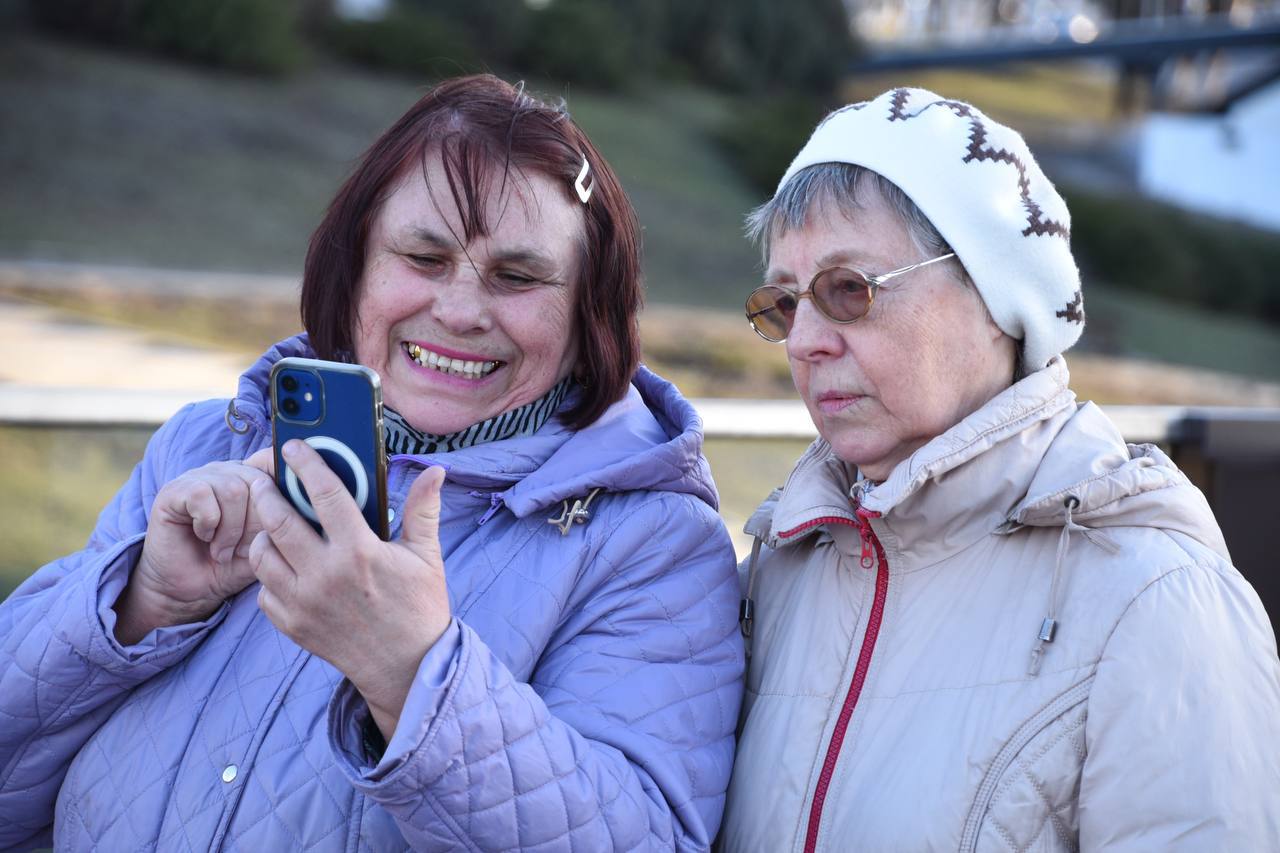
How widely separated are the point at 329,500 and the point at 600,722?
647 millimetres

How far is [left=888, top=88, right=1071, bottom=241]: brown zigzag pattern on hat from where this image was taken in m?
2.25

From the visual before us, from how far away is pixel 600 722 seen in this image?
218 cm

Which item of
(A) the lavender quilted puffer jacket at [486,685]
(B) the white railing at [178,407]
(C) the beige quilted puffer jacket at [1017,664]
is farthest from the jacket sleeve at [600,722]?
(B) the white railing at [178,407]

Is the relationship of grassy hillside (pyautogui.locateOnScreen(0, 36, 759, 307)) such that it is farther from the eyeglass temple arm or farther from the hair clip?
the eyeglass temple arm

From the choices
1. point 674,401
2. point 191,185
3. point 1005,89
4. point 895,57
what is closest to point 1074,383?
point 191,185

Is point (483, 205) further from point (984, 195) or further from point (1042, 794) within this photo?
point (1042, 794)

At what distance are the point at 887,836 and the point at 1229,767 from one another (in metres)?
0.52

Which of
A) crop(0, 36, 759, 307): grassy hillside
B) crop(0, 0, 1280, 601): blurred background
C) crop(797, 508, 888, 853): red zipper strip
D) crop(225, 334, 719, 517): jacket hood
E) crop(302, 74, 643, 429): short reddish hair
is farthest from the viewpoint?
crop(0, 36, 759, 307): grassy hillside

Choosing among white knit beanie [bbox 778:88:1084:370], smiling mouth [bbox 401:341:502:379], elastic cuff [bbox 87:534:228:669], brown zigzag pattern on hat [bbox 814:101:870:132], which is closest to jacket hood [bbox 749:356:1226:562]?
white knit beanie [bbox 778:88:1084:370]

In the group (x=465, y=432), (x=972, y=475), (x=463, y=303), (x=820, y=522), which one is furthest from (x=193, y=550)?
(x=972, y=475)

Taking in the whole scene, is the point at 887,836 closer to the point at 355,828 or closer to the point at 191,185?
the point at 355,828

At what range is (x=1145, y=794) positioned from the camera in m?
1.88

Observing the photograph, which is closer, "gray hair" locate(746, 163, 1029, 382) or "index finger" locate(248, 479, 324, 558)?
"index finger" locate(248, 479, 324, 558)

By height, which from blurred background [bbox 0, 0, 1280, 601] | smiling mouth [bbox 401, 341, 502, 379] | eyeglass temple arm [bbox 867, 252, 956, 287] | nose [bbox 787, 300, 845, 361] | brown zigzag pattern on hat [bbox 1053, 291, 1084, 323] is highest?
eyeglass temple arm [bbox 867, 252, 956, 287]
